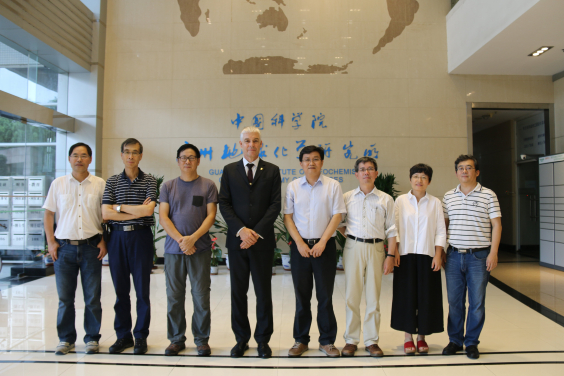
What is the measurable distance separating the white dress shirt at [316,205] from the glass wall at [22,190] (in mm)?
4802

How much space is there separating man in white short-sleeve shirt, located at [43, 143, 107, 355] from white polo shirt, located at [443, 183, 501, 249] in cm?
279

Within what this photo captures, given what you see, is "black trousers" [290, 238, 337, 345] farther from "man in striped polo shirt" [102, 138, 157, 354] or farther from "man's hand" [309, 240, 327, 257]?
"man in striped polo shirt" [102, 138, 157, 354]

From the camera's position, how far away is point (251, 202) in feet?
8.55

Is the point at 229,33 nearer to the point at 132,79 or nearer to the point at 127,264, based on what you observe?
the point at 132,79

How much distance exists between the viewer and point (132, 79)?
257 inches

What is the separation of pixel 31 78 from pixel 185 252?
5.00 metres

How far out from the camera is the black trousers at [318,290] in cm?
260

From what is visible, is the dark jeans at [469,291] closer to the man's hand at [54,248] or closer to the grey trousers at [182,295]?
the grey trousers at [182,295]

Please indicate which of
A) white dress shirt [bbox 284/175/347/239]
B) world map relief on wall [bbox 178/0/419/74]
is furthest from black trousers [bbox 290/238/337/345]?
world map relief on wall [bbox 178/0/419/74]

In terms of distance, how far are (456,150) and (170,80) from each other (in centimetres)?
542

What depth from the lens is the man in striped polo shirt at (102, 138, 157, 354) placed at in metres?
2.67

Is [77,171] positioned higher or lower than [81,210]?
higher

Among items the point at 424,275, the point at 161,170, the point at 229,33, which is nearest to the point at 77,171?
the point at 424,275

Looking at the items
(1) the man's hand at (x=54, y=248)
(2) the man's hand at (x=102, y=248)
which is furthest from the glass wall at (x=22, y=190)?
(2) the man's hand at (x=102, y=248)
